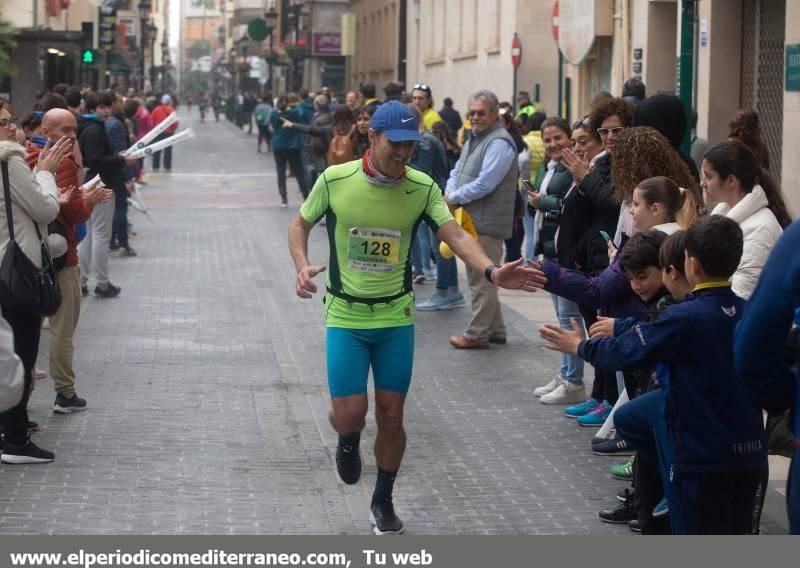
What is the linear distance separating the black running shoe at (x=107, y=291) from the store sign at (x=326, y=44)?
45.7 m

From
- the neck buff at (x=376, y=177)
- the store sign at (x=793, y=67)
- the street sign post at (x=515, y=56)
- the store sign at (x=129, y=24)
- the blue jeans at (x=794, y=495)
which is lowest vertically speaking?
the blue jeans at (x=794, y=495)

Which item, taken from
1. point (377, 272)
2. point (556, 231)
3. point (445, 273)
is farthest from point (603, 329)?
point (445, 273)

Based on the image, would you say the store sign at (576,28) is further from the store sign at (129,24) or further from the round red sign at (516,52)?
the store sign at (129,24)

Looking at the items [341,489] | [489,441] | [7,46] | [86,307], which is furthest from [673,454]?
[7,46]

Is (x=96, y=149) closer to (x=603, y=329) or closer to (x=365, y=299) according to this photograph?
(x=365, y=299)

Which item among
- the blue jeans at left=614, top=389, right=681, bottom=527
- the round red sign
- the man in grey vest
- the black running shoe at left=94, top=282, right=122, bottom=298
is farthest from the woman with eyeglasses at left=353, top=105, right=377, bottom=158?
the round red sign

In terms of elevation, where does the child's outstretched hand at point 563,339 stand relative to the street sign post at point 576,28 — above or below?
below

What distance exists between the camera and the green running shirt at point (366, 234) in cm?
652

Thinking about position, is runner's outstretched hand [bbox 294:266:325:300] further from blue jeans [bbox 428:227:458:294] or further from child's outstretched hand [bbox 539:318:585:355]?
blue jeans [bbox 428:227:458:294]

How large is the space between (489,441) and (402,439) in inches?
78.6

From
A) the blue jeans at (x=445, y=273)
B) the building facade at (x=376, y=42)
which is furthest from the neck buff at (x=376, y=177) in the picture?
the building facade at (x=376, y=42)

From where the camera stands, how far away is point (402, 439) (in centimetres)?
670

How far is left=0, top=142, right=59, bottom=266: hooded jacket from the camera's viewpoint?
7508 millimetres
